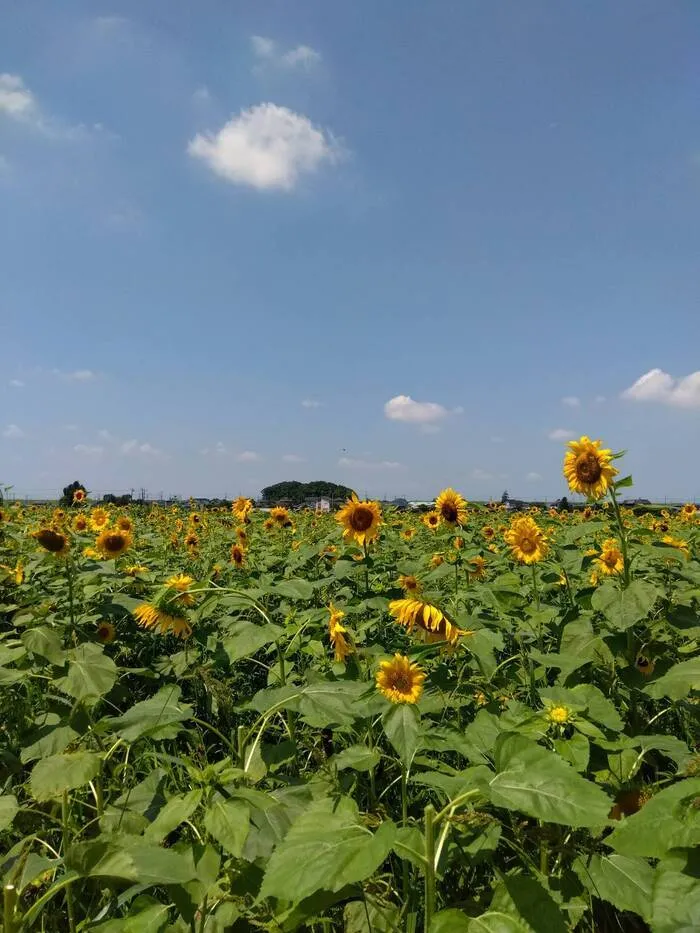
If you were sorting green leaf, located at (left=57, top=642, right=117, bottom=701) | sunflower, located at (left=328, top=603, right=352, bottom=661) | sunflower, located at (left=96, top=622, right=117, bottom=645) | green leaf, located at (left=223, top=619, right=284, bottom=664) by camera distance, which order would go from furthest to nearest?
sunflower, located at (left=96, top=622, right=117, bottom=645) < green leaf, located at (left=57, top=642, right=117, bottom=701) < sunflower, located at (left=328, top=603, right=352, bottom=661) < green leaf, located at (left=223, top=619, right=284, bottom=664)

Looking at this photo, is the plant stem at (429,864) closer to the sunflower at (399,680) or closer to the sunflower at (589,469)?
the sunflower at (399,680)

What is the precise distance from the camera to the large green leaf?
3.49ft

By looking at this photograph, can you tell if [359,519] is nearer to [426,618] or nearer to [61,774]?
[426,618]

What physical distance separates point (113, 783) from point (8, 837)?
0.39 meters

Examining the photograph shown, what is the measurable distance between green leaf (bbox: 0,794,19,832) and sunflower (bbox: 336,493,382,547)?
2.64 m

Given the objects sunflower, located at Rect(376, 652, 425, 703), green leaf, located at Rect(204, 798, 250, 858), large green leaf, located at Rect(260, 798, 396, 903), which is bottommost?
green leaf, located at Rect(204, 798, 250, 858)

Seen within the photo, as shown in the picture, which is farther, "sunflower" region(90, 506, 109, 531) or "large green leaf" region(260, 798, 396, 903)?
"sunflower" region(90, 506, 109, 531)

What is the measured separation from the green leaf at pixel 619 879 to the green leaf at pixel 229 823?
2.64ft

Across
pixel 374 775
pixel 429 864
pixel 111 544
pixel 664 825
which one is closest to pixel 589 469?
pixel 374 775

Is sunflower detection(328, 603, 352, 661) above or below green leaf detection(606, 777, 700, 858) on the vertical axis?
above

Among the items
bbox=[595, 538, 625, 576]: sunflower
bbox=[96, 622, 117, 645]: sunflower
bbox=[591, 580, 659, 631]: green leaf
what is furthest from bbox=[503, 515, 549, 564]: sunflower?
bbox=[96, 622, 117, 645]: sunflower

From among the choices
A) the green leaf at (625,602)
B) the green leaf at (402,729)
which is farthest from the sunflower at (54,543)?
the green leaf at (625,602)

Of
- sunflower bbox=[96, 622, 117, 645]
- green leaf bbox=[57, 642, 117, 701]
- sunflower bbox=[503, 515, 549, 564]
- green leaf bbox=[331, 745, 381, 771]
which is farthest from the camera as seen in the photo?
sunflower bbox=[503, 515, 549, 564]

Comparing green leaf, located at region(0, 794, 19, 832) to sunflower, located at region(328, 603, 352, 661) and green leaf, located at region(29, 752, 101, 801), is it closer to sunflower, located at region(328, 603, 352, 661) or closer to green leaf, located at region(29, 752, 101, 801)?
green leaf, located at region(29, 752, 101, 801)
